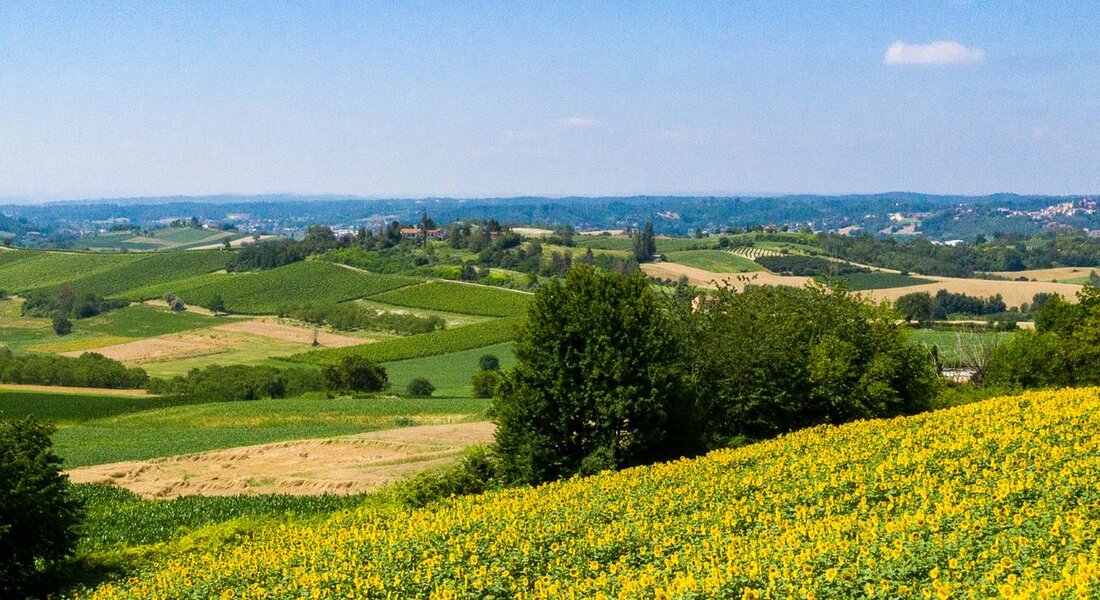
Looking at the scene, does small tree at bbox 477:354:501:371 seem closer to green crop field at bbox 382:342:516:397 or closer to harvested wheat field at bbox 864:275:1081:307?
green crop field at bbox 382:342:516:397

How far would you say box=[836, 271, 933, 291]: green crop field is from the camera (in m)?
158

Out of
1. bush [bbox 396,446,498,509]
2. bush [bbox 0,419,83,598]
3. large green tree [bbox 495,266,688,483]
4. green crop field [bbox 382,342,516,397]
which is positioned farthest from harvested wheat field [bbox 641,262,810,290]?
bush [bbox 0,419,83,598]

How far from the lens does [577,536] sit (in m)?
17.2

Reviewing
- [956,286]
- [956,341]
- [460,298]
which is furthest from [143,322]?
[956,286]

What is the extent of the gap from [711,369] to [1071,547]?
28290mm

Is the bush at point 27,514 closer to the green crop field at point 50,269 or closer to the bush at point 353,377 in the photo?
the bush at point 353,377

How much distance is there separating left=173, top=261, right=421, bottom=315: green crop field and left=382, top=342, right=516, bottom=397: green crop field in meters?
44.9

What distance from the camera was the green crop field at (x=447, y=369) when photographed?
8800 cm

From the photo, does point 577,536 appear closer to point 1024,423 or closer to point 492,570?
point 492,570

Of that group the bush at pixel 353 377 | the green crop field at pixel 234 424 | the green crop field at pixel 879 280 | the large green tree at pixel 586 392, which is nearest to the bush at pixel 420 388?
the bush at pixel 353 377

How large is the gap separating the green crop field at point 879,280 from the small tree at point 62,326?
113 metres

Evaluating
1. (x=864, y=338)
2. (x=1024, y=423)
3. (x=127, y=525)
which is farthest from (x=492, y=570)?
(x=864, y=338)

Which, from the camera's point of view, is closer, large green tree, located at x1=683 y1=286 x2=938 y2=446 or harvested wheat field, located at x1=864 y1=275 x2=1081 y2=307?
large green tree, located at x1=683 y1=286 x2=938 y2=446

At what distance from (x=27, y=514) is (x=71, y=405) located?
5966 cm
